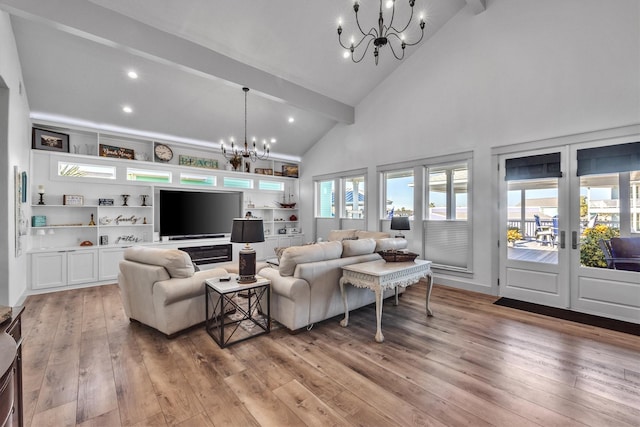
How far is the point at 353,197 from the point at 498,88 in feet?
11.9

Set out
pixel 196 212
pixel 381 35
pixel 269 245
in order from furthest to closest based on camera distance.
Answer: pixel 269 245, pixel 196 212, pixel 381 35

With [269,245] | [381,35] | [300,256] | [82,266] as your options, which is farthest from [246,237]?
[269,245]

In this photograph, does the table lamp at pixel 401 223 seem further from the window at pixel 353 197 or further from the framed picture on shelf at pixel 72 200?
the framed picture on shelf at pixel 72 200

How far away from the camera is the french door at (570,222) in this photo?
11.4ft

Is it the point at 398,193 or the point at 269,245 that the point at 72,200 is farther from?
the point at 398,193

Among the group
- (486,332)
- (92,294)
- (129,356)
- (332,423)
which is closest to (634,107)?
(486,332)

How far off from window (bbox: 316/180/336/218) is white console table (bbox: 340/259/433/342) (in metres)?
4.18

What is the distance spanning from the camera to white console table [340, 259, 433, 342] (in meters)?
2.97

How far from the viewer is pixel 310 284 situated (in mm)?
3137

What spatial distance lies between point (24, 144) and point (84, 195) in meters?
1.22

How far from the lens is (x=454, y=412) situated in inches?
75.0

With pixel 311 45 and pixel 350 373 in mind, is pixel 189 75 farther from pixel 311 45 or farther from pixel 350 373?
pixel 350 373

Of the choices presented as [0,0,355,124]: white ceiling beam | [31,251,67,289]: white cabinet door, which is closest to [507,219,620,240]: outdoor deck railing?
[0,0,355,124]: white ceiling beam

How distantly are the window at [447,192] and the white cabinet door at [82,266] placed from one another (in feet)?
20.4
